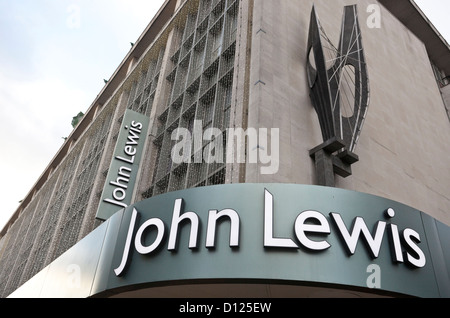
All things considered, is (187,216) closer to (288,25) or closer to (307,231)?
(307,231)

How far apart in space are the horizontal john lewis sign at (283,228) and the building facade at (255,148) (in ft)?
0.13

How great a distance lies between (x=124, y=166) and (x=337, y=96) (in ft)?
28.9

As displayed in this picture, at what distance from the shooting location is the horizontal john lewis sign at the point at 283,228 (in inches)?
324

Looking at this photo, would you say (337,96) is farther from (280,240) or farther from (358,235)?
(280,240)

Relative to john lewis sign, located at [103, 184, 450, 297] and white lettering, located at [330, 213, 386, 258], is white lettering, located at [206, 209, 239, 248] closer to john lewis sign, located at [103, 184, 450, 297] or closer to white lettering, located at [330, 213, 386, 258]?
john lewis sign, located at [103, 184, 450, 297]

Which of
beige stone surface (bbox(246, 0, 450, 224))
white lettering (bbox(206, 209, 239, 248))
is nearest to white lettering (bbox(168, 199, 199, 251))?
white lettering (bbox(206, 209, 239, 248))

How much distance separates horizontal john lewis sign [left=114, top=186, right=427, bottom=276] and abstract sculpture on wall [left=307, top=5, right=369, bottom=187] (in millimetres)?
2301

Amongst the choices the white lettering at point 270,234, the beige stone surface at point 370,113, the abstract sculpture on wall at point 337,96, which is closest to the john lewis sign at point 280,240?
the white lettering at point 270,234

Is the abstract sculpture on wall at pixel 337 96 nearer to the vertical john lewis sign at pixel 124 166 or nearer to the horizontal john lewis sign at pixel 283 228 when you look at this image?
the horizontal john lewis sign at pixel 283 228

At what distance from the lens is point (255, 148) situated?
35.9 feet

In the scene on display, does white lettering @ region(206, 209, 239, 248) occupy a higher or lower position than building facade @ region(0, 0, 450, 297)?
lower

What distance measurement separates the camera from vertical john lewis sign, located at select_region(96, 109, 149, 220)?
50.3ft

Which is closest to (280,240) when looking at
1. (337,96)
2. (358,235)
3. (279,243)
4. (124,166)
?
(279,243)

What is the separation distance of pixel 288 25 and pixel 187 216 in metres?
8.88
